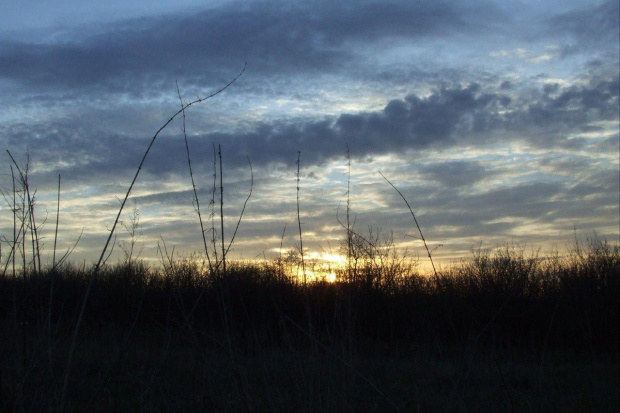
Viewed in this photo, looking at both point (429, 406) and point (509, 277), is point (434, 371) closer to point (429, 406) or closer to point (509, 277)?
point (429, 406)

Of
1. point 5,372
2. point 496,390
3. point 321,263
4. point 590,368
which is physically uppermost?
point 321,263

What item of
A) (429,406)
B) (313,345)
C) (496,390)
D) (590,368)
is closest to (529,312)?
(590,368)

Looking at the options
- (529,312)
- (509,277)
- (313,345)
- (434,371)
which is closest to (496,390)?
(434,371)

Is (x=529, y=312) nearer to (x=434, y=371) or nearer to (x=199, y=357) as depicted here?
(x=434, y=371)

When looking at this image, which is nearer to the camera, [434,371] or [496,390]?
[496,390]

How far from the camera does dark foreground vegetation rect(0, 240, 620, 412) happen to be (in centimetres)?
364

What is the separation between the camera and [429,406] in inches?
199

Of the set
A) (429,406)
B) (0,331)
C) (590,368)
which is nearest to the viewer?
(0,331)

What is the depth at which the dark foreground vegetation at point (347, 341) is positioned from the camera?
364 cm

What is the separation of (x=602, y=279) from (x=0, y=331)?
1780 centimetres

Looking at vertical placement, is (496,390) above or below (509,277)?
below

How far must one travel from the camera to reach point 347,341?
3.87 metres

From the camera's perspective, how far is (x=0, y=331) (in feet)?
12.2

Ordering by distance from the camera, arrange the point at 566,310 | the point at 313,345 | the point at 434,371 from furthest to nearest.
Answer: the point at 566,310 < the point at 434,371 < the point at 313,345
